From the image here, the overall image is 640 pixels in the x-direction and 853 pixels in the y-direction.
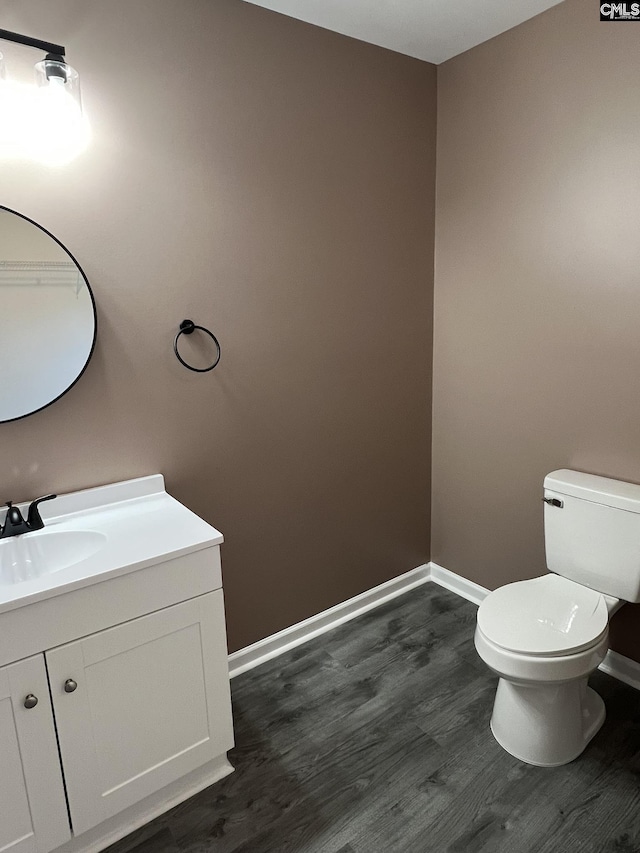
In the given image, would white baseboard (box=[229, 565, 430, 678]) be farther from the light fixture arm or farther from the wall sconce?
the light fixture arm

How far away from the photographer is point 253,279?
6.79ft

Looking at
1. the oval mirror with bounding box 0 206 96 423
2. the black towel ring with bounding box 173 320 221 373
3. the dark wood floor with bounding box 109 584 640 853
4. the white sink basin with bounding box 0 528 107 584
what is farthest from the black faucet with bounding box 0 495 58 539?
the dark wood floor with bounding box 109 584 640 853

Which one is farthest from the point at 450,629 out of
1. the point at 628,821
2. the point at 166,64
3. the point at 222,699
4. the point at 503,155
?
the point at 166,64

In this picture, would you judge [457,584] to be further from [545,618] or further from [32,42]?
[32,42]

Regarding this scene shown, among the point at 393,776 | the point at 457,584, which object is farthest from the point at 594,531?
the point at 393,776

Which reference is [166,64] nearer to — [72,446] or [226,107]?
[226,107]

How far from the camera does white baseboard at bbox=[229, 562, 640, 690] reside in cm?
215

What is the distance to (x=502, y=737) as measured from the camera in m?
1.85

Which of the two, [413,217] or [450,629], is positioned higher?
[413,217]

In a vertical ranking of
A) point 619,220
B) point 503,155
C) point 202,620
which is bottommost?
point 202,620

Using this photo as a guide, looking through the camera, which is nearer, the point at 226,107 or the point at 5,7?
the point at 5,7

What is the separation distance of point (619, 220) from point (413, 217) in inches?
34.2

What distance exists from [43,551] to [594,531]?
70.2 inches

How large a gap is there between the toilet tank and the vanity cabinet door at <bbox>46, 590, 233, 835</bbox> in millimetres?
1251
